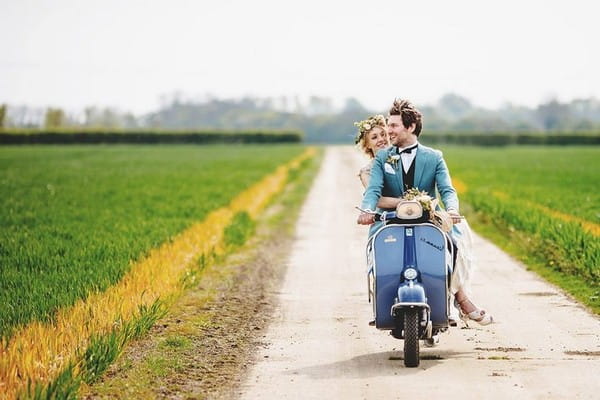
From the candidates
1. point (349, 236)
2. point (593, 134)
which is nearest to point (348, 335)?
point (349, 236)

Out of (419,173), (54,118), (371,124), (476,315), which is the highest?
(371,124)

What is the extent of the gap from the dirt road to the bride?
0.87 feet

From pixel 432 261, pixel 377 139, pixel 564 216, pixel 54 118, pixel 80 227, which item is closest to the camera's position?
pixel 432 261

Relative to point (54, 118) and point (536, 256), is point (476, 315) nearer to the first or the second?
point (536, 256)

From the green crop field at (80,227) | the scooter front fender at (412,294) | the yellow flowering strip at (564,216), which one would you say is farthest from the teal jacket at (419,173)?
the yellow flowering strip at (564,216)

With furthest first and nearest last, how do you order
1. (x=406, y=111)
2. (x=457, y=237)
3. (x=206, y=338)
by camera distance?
(x=206, y=338) < (x=457, y=237) < (x=406, y=111)

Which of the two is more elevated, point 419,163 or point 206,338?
point 419,163

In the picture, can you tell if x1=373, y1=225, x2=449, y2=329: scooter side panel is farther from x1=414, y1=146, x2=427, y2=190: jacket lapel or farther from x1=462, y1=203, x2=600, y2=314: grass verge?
x1=462, y1=203, x2=600, y2=314: grass verge

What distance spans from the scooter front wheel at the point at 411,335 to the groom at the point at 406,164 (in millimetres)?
974

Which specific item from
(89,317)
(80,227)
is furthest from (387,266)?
(80,227)

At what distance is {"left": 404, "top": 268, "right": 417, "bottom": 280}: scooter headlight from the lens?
7.83 m

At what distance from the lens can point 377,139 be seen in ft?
29.1

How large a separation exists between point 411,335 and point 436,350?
36.4 inches

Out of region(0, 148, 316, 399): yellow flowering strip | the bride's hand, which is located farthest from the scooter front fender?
region(0, 148, 316, 399): yellow flowering strip
